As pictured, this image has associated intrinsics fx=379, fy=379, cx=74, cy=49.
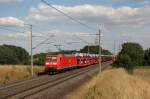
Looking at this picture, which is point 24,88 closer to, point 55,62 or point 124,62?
point 55,62

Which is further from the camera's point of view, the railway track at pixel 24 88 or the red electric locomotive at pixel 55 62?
the red electric locomotive at pixel 55 62

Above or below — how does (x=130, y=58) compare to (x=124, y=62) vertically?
above

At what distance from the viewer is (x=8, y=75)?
4872cm

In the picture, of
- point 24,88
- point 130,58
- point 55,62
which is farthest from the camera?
point 130,58

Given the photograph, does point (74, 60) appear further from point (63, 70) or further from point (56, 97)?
point (56, 97)

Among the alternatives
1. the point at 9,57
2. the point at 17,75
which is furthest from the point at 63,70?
the point at 9,57

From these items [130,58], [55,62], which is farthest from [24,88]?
[130,58]

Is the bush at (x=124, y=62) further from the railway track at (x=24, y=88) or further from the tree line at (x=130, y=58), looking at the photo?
the railway track at (x=24, y=88)

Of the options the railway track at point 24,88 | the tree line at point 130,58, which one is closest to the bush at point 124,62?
the tree line at point 130,58

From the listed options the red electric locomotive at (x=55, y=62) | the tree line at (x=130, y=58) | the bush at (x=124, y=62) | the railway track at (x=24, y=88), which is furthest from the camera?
the tree line at (x=130, y=58)

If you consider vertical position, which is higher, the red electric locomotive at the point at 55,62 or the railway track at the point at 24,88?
the red electric locomotive at the point at 55,62

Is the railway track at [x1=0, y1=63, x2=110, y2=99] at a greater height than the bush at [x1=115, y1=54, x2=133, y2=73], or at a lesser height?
lesser

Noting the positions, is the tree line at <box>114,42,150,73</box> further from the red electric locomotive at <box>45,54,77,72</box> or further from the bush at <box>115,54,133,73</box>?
the red electric locomotive at <box>45,54,77,72</box>

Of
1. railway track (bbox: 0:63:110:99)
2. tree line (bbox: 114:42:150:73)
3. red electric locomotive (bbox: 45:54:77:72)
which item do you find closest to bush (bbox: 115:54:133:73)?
tree line (bbox: 114:42:150:73)
